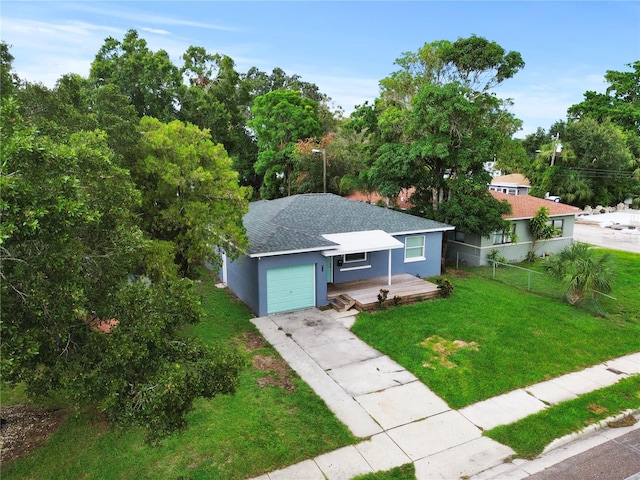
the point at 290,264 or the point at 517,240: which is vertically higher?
the point at 290,264

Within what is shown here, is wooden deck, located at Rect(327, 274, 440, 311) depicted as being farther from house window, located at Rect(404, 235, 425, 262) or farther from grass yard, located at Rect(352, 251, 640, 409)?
house window, located at Rect(404, 235, 425, 262)

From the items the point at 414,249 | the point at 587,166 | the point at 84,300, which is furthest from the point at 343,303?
the point at 587,166

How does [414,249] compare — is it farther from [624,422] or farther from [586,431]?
[586,431]

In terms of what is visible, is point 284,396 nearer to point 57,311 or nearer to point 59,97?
point 57,311

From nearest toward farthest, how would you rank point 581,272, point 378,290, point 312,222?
point 581,272, point 378,290, point 312,222

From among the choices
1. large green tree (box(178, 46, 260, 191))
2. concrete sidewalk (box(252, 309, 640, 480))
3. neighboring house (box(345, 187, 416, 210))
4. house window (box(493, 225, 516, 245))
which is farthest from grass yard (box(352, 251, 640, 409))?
large green tree (box(178, 46, 260, 191))

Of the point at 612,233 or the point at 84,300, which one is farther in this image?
the point at 612,233

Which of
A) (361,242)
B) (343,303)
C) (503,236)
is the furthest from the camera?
(503,236)
